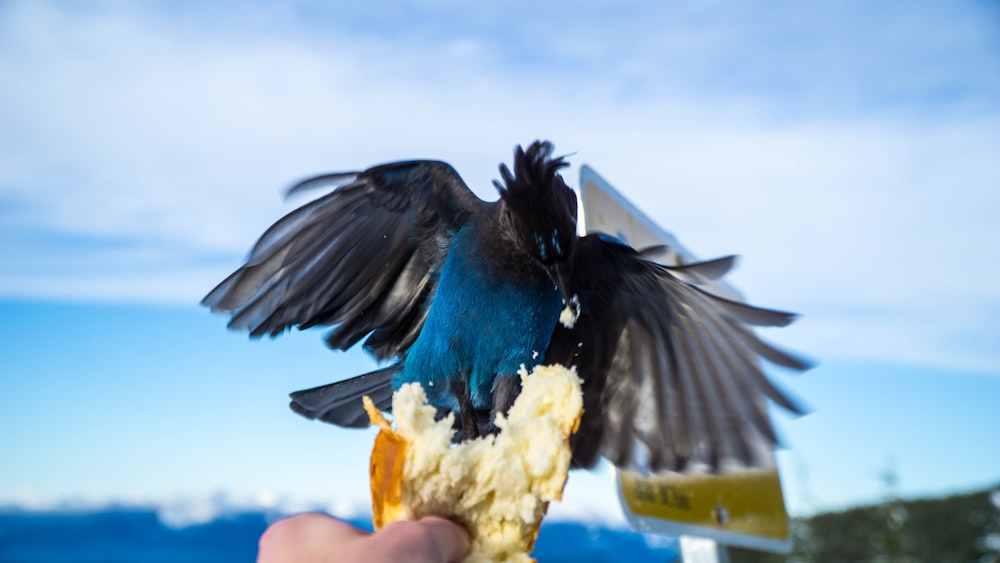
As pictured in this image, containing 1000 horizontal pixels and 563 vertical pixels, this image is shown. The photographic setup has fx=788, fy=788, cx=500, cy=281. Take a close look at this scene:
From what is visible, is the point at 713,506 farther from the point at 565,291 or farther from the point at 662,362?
the point at 565,291

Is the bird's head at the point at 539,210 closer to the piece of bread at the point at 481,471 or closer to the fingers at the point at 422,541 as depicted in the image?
the piece of bread at the point at 481,471

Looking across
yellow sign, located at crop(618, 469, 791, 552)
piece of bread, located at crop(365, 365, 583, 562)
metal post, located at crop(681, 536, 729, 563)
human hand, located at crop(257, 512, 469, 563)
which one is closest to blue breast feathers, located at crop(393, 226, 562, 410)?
yellow sign, located at crop(618, 469, 791, 552)

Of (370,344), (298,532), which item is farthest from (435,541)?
Result: (370,344)

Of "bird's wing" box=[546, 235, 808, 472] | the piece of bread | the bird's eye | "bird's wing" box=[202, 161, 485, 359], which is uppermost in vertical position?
"bird's wing" box=[202, 161, 485, 359]

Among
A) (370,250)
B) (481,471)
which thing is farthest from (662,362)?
(481,471)

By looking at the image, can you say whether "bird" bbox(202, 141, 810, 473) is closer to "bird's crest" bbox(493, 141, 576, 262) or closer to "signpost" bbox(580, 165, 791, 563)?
"bird's crest" bbox(493, 141, 576, 262)
